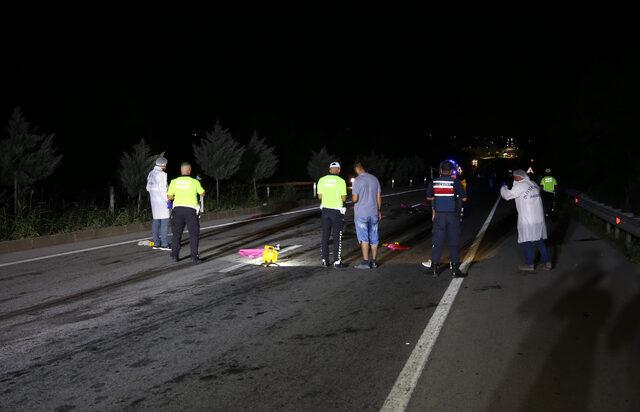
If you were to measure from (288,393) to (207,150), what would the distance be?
2187cm

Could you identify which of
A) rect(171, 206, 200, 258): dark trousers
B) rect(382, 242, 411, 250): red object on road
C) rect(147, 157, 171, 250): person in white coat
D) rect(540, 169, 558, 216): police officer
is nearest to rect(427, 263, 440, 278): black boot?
rect(382, 242, 411, 250): red object on road

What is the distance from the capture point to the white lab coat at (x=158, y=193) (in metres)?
12.6

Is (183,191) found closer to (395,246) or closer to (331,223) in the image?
(331,223)

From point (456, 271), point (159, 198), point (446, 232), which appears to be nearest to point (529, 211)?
point (446, 232)

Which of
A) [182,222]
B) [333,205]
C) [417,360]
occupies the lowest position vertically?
[417,360]

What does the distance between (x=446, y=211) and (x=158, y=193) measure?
643cm

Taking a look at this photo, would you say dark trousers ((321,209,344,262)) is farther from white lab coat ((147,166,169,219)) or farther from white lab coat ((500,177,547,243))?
white lab coat ((147,166,169,219))

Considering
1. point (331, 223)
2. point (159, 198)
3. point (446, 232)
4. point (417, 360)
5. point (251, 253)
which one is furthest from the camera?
point (159, 198)

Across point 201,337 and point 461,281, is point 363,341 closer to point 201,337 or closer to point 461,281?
point 201,337

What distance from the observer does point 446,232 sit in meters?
9.34

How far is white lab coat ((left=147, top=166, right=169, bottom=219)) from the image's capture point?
12602 mm

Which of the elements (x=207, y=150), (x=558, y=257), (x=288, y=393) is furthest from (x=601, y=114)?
(x=288, y=393)

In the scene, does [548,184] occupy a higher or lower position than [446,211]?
lower

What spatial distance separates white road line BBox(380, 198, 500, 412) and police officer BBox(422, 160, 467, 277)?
3.11 ft
